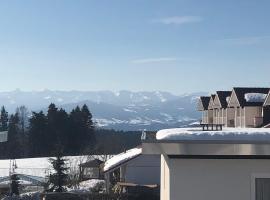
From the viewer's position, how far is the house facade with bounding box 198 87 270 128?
38.0 metres

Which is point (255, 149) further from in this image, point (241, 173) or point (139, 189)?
point (139, 189)

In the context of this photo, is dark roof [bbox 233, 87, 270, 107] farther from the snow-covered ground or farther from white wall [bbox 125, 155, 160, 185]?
the snow-covered ground

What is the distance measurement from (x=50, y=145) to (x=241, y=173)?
73916mm

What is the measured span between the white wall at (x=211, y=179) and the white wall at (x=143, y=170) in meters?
23.0

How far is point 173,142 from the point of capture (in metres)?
8.07

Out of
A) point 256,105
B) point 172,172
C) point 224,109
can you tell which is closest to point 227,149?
point 172,172

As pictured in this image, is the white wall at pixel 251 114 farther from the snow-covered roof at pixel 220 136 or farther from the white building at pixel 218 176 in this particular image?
the snow-covered roof at pixel 220 136

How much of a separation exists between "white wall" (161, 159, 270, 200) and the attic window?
108 ft

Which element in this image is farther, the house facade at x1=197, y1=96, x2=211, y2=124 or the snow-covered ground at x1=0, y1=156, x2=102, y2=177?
the snow-covered ground at x1=0, y1=156, x2=102, y2=177

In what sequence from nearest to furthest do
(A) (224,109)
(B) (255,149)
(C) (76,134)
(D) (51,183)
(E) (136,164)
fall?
1. (B) (255,149)
2. (E) (136,164)
3. (D) (51,183)
4. (A) (224,109)
5. (C) (76,134)

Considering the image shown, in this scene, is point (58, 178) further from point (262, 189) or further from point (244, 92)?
point (262, 189)

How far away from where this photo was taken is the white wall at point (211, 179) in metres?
8.39

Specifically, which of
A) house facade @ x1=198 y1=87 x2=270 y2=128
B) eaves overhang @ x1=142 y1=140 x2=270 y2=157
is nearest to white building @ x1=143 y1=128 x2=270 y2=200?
eaves overhang @ x1=142 y1=140 x2=270 y2=157

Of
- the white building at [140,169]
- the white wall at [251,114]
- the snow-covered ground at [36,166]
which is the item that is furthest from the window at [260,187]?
the snow-covered ground at [36,166]
